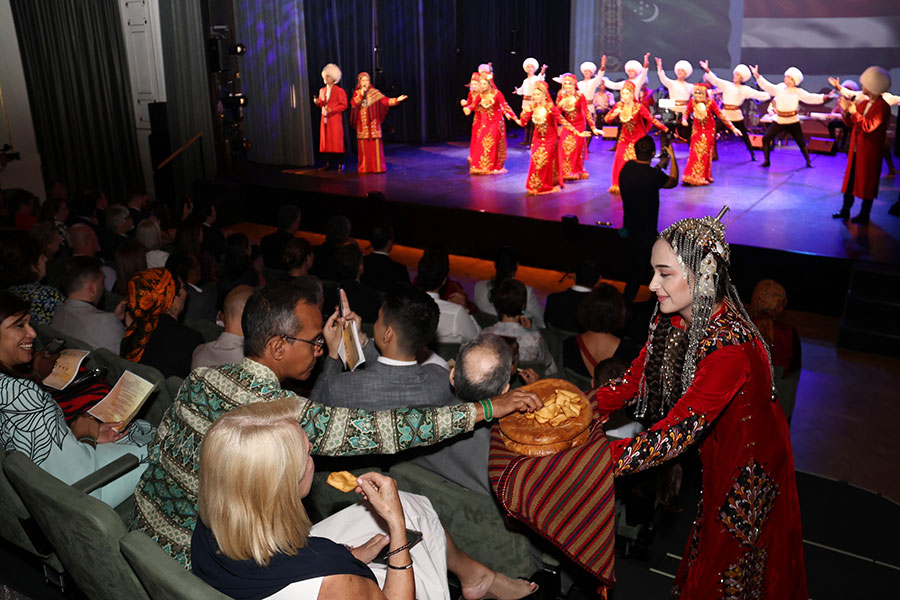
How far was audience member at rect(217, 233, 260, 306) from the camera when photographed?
12.8ft

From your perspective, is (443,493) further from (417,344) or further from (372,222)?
(372,222)

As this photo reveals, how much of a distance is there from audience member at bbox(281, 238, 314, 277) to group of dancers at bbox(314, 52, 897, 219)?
166 inches

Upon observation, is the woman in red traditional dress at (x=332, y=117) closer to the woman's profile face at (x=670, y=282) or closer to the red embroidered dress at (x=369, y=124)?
the red embroidered dress at (x=369, y=124)

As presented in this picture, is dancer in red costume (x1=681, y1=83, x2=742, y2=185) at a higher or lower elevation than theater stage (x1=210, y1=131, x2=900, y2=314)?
higher

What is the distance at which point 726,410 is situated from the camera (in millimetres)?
1828

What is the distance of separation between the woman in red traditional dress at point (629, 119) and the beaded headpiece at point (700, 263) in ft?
19.3

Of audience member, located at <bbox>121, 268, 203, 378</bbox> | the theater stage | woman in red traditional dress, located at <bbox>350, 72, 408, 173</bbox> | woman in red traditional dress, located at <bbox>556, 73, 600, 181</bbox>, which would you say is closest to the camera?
audience member, located at <bbox>121, 268, 203, 378</bbox>

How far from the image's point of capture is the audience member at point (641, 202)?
5273mm

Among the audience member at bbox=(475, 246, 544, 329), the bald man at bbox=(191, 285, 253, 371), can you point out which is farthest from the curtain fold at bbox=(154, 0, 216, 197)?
the bald man at bbox=(191, 285, 253, 371)

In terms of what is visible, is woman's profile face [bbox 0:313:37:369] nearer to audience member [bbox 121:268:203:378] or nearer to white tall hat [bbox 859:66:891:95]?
audience member [bbox 121:268:203:378]

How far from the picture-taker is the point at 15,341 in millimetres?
2432

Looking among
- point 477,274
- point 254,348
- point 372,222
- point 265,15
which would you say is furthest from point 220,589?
point 265,15

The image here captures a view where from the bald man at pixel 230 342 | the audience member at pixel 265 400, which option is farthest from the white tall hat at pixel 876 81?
the audience member at pixel 265 400

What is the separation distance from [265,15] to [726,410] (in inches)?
380
